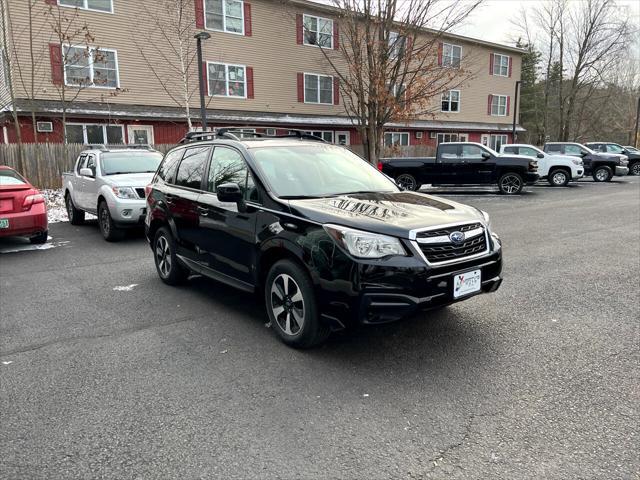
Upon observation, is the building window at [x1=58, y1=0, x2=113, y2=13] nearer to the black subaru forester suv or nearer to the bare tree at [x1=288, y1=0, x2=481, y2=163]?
the bare tree at [x1=288, y1=0, x2=481, y2=163]

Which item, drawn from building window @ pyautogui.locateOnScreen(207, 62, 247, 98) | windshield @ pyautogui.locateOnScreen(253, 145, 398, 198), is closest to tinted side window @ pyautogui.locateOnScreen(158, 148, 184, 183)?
windshield @ pyautogui.locateOnScreen(253, 145, 398, 198)

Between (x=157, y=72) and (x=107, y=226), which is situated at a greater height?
(x=157, y=72)

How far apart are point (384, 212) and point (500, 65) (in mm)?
36806

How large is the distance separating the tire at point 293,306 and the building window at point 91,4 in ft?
65.5

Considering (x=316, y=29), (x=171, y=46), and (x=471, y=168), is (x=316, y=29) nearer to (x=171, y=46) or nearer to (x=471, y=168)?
(x=171, y=46)

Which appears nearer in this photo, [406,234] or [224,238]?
[406,234]

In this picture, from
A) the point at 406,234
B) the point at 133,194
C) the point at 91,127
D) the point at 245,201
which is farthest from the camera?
the point at 91,127

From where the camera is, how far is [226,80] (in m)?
23.3

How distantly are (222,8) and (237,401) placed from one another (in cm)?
2325

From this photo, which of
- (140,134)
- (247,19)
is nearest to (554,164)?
(247,19)

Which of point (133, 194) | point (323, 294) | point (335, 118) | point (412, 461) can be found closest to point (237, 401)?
point (323, 294)

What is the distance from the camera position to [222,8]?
74.6 ft

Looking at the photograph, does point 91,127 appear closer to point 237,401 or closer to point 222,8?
point 222,8

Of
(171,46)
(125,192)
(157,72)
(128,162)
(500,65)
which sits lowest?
(125,192)
